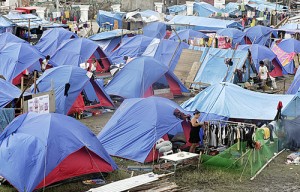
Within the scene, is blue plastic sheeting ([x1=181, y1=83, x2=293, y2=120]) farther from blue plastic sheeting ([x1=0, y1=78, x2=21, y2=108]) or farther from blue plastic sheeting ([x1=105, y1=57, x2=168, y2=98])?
blue plastic sheeting ([x1=0, y1=78, x2=21, y2=108])

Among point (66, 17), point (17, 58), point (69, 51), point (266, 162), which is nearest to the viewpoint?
point (266, 162)

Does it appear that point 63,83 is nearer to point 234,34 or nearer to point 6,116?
point 6,116

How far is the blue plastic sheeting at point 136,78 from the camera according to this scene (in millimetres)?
20516

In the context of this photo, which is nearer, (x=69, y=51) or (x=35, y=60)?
(x=35, y=60)

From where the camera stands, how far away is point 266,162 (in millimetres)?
14352

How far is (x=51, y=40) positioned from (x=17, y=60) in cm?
633

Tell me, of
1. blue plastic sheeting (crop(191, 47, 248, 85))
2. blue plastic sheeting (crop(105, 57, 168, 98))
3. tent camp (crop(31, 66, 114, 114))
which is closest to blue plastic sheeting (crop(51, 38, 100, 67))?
blue plastic sheeting (crop(105, 57, 168, 98))

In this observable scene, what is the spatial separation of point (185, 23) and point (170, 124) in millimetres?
22525

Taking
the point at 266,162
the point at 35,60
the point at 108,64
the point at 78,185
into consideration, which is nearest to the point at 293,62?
the point at 108,64

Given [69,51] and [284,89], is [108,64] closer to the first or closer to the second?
[69,51]

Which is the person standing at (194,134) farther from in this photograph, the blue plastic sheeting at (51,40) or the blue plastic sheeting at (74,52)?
the blue plastic sheeting at (51,40)

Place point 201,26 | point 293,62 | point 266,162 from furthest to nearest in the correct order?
point 201,26, point 293,62, point 266,162

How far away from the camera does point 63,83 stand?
18.5 m

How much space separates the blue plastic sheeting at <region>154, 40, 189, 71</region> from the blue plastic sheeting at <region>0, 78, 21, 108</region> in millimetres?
8682
